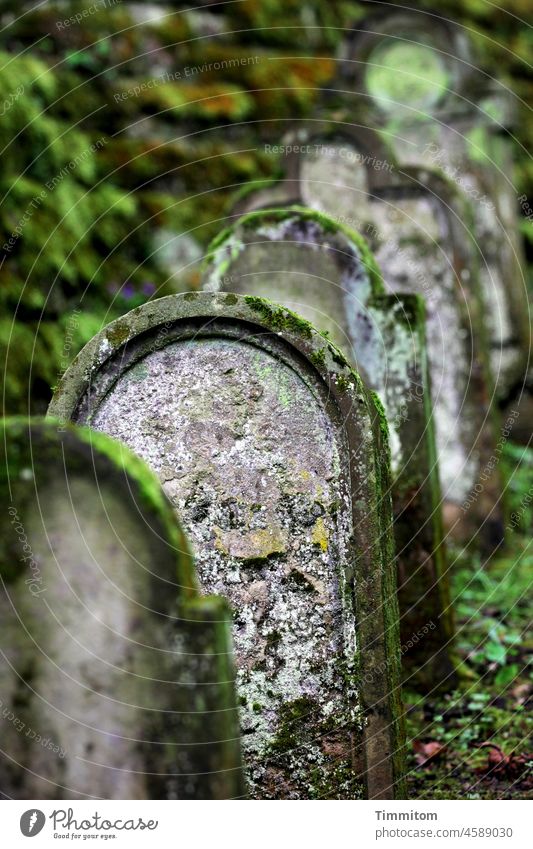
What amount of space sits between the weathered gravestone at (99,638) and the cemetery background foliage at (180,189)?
5.96 ft

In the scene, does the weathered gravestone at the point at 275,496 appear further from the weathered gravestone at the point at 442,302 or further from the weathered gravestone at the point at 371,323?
the weathered gravestone at the point at 442,302

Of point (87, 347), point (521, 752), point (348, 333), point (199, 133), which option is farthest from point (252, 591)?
point (199, 133)

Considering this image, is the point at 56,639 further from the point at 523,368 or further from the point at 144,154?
the point at 523,368

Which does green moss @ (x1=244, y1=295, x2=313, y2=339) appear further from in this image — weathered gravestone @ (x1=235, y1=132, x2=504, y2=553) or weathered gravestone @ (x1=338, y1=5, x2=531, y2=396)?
weathered gravestone @ (x1=338, y1=5, x2=531, y2=396)

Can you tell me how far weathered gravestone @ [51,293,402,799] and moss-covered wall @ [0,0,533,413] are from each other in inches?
124

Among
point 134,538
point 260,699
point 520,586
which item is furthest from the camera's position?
point 520,586

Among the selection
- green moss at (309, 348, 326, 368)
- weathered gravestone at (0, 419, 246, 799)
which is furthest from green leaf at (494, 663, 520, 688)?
weathered gravestone at (0, 419, 246, 799)

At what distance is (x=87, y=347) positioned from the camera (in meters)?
3.16

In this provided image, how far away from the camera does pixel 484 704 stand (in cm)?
425

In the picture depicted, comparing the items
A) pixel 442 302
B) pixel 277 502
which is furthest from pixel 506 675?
pixel 442 302

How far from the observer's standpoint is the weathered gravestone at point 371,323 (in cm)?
450

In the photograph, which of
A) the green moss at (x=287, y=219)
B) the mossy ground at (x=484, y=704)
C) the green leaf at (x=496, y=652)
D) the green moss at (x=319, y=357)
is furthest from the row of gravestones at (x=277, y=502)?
the green leaf at (x=496, y=652)

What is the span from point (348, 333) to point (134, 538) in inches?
102
